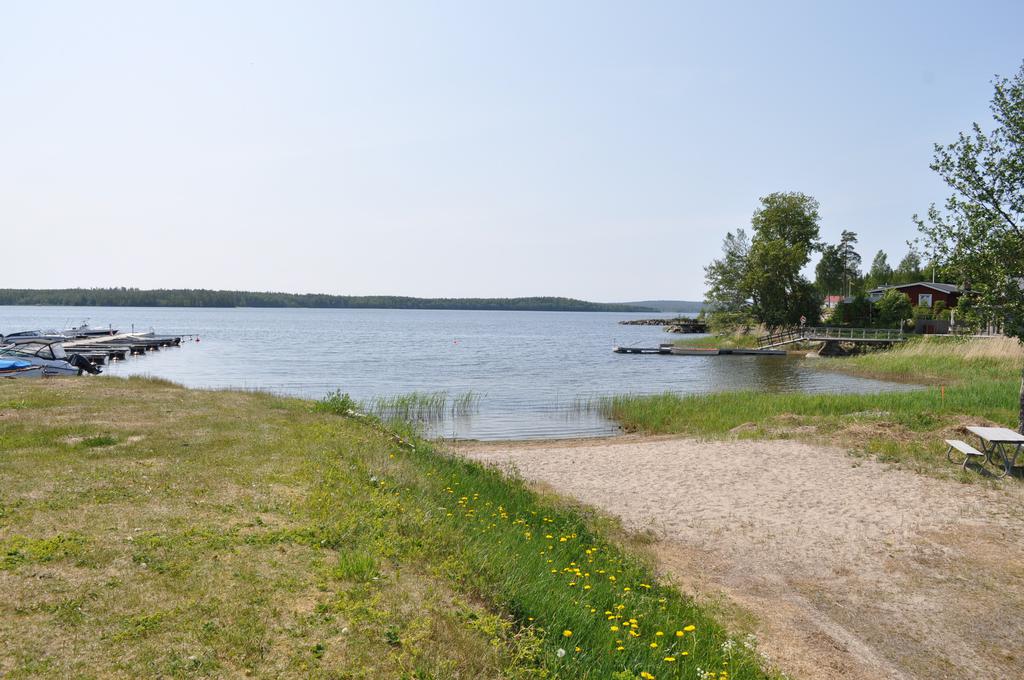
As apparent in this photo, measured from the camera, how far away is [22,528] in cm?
691

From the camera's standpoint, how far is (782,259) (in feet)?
223

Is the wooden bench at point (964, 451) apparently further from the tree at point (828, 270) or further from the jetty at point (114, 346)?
the tree at point (828, 270)

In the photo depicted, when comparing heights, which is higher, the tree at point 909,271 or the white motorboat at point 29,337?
the tree at point 909,271

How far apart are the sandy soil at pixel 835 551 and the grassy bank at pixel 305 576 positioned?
110 cm

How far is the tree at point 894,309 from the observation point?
64.4 m

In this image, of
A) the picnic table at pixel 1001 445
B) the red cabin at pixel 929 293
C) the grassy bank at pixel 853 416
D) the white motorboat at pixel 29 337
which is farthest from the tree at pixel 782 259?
the white motorboat at pixel 29 337

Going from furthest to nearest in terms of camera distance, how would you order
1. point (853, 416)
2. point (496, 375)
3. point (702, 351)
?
point (702, 351) → point (496, 375) → point (853, 416)

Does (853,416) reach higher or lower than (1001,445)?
lower

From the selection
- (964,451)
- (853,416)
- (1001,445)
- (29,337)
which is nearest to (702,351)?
(853,416)

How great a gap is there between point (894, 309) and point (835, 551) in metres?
63.4

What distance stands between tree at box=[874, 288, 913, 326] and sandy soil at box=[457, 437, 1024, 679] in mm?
55662

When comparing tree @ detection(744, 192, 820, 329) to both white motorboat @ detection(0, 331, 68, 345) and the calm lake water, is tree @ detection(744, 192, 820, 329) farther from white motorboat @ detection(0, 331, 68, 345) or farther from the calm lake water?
white motorboat @ detection(0, 331, 68, 345)

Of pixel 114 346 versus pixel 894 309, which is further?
pixel 894 309

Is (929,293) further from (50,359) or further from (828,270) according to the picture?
(50,359)
